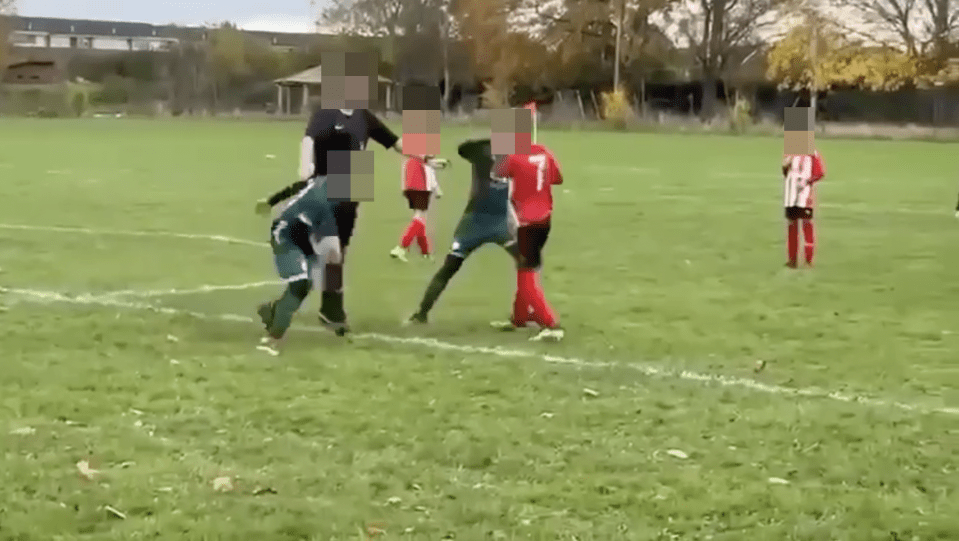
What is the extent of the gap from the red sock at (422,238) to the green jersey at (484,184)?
466cm

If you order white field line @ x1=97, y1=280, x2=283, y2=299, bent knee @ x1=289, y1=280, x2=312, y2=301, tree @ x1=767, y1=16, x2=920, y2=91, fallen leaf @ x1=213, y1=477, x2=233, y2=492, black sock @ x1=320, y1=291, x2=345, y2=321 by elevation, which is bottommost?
fallen leaf @ x1=213, y1=477, x2=233, y2=492

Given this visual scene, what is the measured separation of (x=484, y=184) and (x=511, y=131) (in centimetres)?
47

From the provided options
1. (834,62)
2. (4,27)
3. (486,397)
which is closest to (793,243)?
(486,397)

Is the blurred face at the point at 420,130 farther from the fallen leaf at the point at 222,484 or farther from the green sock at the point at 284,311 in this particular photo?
the fallen leaf at the point at 222,484

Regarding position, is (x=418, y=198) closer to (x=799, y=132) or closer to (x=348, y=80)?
(x=799, y=132)

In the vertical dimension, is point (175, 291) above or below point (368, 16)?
below

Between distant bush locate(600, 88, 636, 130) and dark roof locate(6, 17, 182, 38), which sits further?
dark roof locate(6, 17, 182, 38)

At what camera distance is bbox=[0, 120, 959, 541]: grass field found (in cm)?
561

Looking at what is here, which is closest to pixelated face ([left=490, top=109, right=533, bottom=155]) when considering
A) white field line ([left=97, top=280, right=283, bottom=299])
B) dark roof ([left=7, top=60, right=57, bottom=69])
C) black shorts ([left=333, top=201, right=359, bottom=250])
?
black shorts ([left=333, top=201, right=359, bottom=250])

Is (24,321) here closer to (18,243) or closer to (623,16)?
(18,243)

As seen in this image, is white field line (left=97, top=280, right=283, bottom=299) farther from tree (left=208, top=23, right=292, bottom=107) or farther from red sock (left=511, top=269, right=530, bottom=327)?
tree (left=208, top=23, right=292, bottom=107)

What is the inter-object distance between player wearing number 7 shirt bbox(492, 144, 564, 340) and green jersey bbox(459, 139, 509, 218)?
0.31 ft

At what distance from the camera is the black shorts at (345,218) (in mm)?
9547

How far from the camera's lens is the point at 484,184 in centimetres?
995
